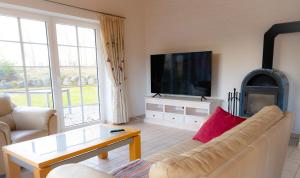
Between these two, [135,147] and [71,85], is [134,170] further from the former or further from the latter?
[71,85]

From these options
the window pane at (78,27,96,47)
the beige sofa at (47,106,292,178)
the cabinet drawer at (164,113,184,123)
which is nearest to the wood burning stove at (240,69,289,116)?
the cabinet drawer at (164,113,184,123)

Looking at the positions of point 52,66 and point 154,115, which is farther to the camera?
point 154,115

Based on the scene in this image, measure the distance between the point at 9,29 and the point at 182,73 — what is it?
9.83 feet

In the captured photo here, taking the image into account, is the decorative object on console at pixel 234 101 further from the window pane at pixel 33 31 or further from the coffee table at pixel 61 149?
the window pane at pixel 33 31

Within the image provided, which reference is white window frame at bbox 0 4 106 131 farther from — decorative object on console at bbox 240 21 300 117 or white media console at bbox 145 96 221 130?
decorative object on console at bbox 240 21 300 117

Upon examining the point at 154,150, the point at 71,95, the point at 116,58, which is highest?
the point at 116,58

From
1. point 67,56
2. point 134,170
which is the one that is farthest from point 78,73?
point 134,170

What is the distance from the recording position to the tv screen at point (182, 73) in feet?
12.3

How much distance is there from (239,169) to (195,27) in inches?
145

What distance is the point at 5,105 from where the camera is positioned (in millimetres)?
2625

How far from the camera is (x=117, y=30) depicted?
4.07 m

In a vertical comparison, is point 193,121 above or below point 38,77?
below

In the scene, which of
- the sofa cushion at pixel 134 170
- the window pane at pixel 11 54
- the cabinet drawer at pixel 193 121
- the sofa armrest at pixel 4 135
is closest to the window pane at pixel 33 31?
the window pane at pixel 11 54

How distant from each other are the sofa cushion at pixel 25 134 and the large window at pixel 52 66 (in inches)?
35.5
